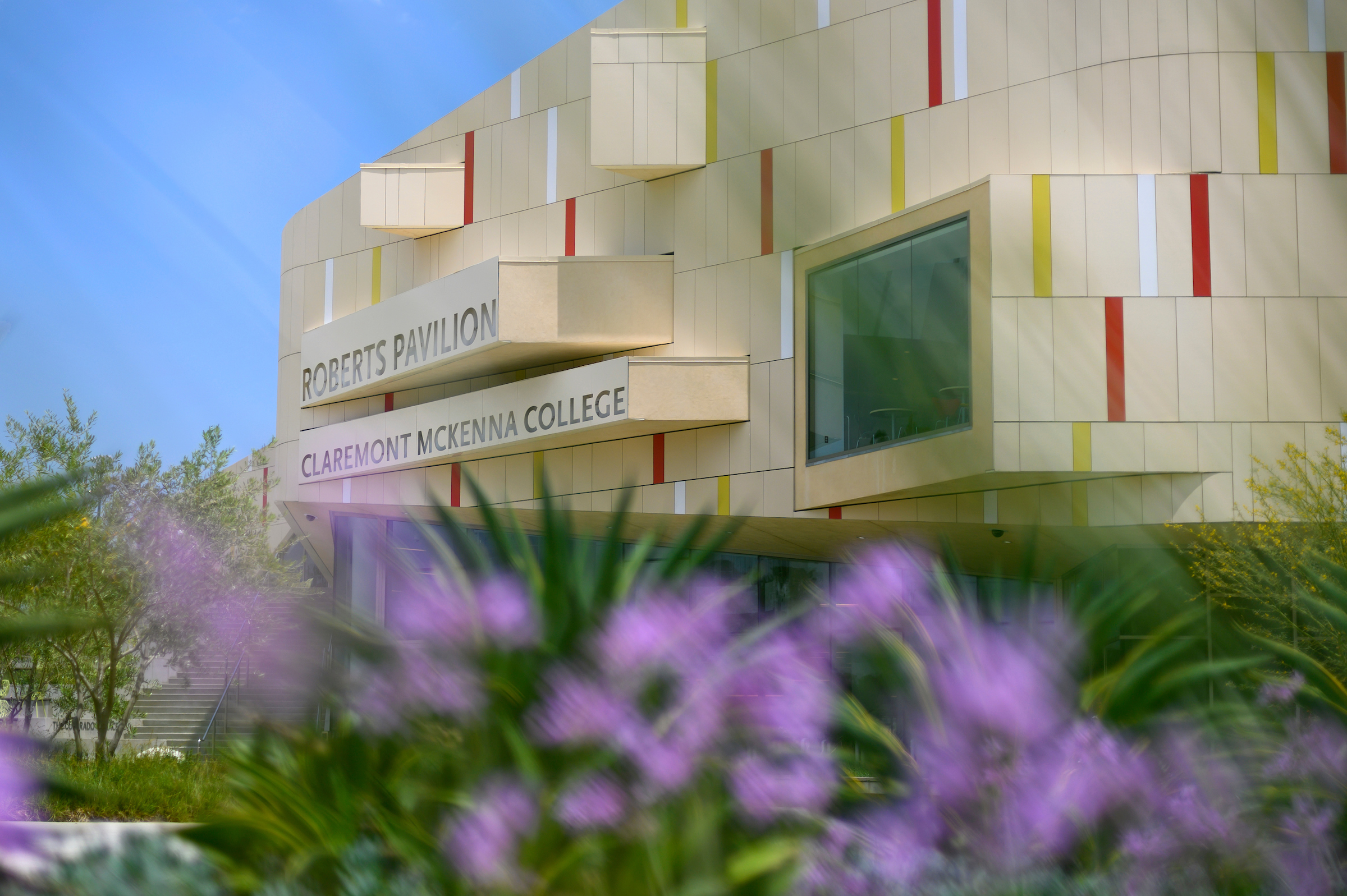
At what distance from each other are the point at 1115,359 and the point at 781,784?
10.0 metres

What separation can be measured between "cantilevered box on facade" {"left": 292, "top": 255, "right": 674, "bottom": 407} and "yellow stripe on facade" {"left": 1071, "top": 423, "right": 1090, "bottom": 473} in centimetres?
727

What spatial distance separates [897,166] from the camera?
670 inches

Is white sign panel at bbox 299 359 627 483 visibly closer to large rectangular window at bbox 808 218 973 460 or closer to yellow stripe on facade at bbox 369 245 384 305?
yellow stripe on facade at bbox 369 245 384 305

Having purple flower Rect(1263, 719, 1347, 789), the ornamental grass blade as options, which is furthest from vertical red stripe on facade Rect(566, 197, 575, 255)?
the ornamental grass blade

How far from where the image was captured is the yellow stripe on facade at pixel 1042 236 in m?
14.4

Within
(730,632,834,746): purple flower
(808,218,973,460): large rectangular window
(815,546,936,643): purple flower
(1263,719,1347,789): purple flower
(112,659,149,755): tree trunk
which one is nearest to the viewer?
(730,632,834,746): purple flower

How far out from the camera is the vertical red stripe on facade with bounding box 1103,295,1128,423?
47.0 ft

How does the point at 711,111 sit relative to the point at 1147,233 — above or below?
above

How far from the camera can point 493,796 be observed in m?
5.25

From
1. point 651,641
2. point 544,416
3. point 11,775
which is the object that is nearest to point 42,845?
point 11,775

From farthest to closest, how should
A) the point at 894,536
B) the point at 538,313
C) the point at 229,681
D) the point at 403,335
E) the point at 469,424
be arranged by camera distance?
the point at 229,681 → the point at 403,335 → the point at 469,424 → the point at 538,313 → the point at 894,536

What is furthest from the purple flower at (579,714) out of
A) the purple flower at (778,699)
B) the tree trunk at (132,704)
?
the tree trunk at (132,704)

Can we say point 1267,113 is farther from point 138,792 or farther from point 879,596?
point 138,792

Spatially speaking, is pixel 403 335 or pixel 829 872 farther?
pixel 403 335
